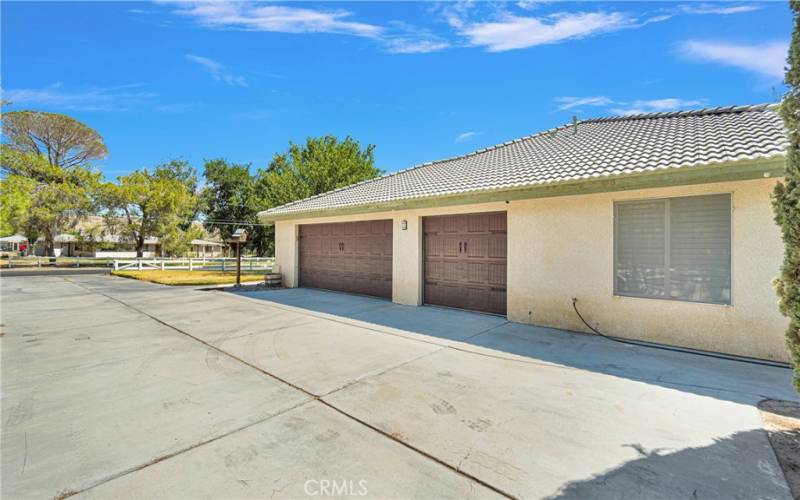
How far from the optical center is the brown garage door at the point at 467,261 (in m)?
7.86

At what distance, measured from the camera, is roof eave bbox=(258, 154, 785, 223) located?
4734 mm

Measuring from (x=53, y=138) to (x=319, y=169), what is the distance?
30.4 metres

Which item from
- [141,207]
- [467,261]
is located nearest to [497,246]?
[467,261]

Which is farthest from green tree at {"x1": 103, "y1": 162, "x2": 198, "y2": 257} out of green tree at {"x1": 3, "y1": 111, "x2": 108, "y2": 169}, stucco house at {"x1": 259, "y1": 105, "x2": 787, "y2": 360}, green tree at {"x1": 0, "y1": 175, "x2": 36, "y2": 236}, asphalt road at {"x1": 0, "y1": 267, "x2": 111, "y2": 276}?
stucco house at {"x1": 259, "y1": 105, "x2": 787, "y2": 360}

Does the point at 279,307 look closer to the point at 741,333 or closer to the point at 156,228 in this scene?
the point at 741,333

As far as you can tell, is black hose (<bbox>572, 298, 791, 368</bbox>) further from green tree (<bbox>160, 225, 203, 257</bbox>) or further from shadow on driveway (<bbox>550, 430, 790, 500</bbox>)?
green tree (<bbox>160, 225, 203, 257</bbox>)

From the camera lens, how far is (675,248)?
18.2ft

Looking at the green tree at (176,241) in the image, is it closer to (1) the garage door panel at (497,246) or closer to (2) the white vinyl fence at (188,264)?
(2) the white vinyl fence at (188,264)

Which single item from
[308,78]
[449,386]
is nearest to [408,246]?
[449,386]

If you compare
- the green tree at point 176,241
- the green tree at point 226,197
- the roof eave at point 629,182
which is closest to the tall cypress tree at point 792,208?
the roof eave at point 629,182

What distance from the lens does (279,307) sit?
897cm

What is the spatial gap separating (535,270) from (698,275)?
8.16 ft

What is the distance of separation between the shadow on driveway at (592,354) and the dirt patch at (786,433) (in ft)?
0.54

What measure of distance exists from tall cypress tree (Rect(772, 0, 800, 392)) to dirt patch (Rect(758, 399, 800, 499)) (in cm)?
48
